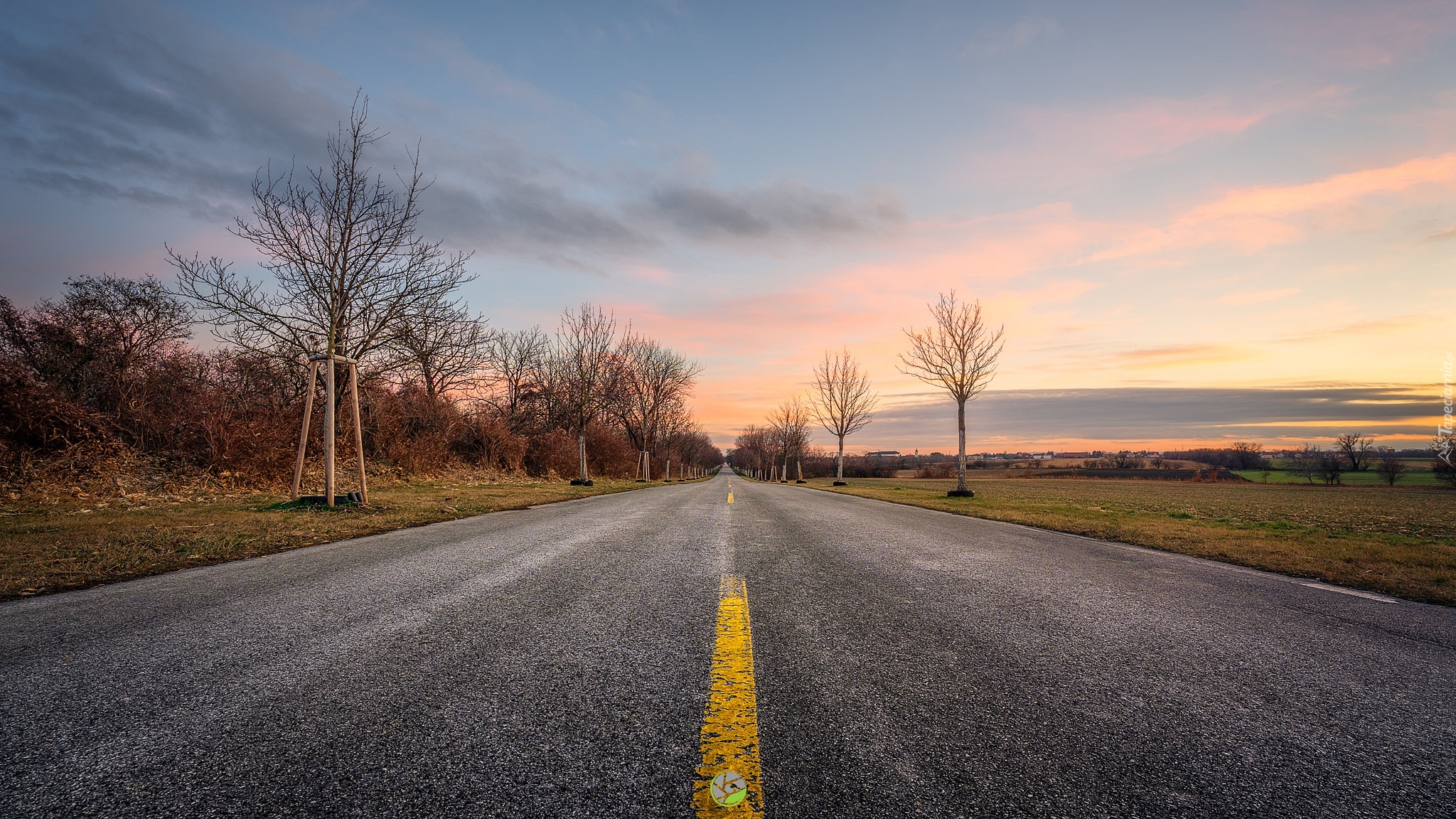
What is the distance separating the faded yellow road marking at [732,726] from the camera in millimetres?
1422

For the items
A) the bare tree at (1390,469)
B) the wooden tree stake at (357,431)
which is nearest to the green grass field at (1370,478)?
the bare tree at (1390,469)

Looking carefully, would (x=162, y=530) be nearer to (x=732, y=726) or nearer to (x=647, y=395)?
(x=732, y=726)

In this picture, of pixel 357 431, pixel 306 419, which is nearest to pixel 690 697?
pixel 306 419

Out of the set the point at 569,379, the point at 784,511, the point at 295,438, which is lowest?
the point at 784,511

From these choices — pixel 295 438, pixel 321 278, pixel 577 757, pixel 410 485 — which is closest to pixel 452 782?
pixel 577 757

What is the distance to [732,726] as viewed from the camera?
1835 millimetres

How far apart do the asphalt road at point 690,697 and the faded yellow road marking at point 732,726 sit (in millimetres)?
52

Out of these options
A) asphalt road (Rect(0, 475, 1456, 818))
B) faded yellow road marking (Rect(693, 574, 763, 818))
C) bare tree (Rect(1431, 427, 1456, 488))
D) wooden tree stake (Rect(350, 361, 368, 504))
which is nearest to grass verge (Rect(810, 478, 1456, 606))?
asphalt road (Rect(0, 475, 1456, 818))

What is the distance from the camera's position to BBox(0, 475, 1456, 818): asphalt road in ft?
4.87

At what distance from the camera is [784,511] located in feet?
35.6

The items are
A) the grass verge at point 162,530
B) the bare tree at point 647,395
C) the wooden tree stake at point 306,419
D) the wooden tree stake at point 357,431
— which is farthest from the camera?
the bare tree at point 647,395

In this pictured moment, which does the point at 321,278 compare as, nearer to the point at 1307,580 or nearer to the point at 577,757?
the point at 577,757

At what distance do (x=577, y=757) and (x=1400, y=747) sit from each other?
2.78 metres

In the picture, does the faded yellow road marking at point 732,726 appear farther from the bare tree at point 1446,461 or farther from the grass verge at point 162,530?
the bare tree at point 1446,461
